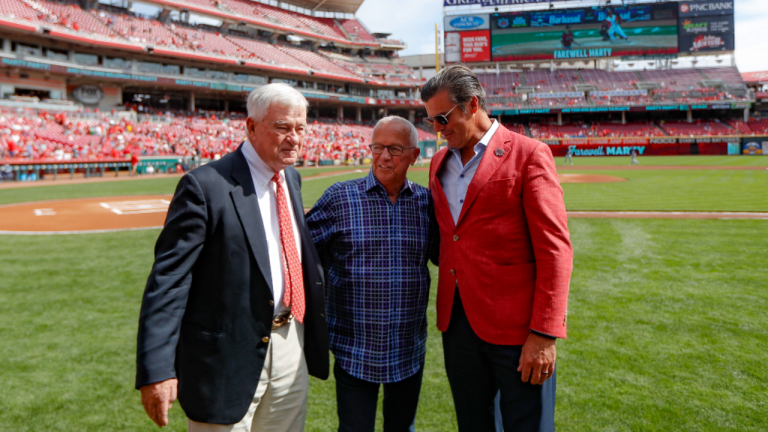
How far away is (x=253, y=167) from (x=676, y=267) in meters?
7.23

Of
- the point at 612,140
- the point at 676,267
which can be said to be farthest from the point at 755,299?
the point at 612,140

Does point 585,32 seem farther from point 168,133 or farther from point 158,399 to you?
point 158,399

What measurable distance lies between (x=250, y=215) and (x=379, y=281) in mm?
799

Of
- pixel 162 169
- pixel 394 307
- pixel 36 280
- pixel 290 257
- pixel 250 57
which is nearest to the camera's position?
pixel 290 257

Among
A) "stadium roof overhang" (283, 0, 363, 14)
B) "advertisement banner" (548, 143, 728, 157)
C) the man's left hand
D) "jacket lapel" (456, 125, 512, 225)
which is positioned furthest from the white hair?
"stadium roof overhang" (283, 0, 363, 14)

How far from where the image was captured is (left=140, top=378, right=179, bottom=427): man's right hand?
1.97m

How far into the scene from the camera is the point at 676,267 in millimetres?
7336

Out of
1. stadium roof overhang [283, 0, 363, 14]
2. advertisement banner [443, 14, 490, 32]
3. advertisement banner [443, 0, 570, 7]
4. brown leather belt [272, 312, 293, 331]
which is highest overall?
stadium roof overhang [283, 0, 363, 14]

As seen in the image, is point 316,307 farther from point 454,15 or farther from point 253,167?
point 454,15

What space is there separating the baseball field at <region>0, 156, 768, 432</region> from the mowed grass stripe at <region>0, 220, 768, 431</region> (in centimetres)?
2

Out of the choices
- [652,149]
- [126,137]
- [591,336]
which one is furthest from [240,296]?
[652,149]

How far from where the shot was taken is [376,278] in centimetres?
261

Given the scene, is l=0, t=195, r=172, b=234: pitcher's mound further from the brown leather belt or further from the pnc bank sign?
the pnc bank sign

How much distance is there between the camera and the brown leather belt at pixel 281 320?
7.82 feet
